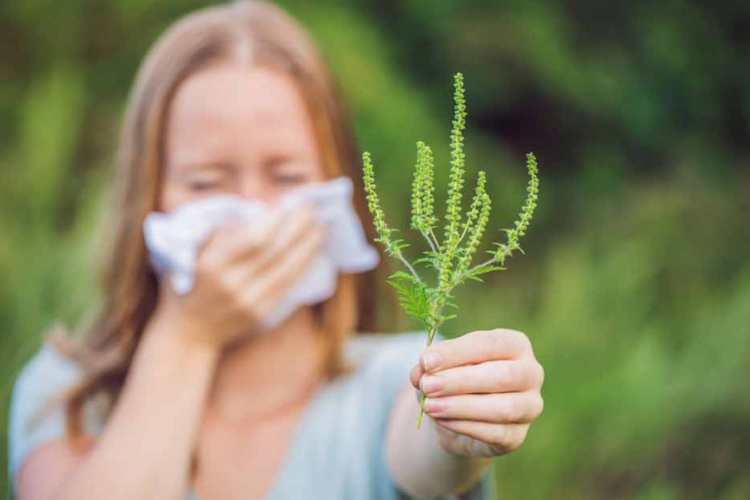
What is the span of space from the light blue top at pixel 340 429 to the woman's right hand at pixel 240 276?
0.21m

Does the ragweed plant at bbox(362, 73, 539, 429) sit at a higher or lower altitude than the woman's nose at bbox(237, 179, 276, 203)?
lower

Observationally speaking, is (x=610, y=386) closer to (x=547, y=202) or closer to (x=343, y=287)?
(x=547, y=202)

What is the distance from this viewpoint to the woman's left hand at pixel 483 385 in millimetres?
794

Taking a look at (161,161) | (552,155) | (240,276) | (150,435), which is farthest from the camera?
(552,155)

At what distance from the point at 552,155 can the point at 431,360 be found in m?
3.40

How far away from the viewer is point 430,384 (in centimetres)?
78

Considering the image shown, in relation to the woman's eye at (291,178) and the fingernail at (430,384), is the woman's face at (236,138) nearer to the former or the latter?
the woman's eye at (291,178)

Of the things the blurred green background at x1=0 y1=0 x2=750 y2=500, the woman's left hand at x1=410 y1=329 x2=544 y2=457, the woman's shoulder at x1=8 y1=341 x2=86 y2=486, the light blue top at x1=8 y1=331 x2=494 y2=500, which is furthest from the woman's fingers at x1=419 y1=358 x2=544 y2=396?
the blurred green background at x1=0 y1=0 x2=750 y2=500

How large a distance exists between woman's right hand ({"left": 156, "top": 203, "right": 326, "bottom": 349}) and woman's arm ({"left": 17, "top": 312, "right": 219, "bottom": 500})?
0.09 feet

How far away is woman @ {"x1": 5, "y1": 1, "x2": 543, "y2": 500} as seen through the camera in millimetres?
1324

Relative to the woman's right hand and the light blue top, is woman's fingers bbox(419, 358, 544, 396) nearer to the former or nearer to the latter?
the light blue top

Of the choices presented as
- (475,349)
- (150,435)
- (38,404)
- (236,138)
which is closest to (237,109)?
(236,138)

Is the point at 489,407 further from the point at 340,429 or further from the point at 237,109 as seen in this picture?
the point at 237,109

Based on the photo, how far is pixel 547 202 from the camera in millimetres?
3916
